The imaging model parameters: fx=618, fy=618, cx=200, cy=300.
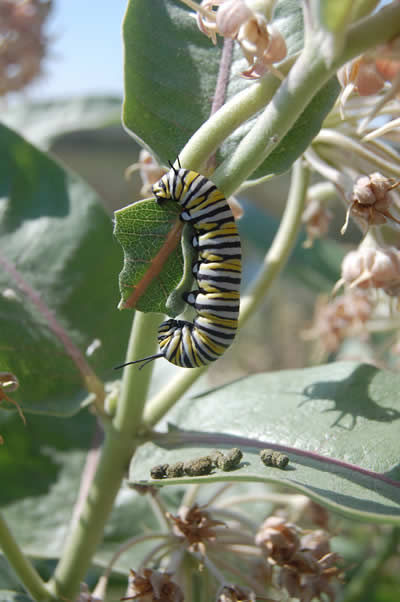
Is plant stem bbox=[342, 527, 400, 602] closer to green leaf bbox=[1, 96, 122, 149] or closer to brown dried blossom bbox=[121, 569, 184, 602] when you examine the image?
brown dried blossom bbox=[121, 569, 184, 602]

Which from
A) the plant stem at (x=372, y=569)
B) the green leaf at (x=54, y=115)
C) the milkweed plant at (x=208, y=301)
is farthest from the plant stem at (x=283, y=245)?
the green leaf at (x=54, y=115)

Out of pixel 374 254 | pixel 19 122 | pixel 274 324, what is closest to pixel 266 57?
pixel 374 254

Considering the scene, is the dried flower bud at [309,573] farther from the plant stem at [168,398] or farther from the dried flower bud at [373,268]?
the dried flower bud at [373,268]

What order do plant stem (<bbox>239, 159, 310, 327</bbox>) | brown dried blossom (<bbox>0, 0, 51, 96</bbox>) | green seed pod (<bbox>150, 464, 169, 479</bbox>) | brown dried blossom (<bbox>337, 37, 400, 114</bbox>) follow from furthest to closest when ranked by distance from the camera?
1. brown dried blossom (<bbox>0, 0, 51, 96</bbox>)
2. plant stem (<bbox>239, 159, 310, 327</bbox>)
3. green seed pod (<bbox>150, 464, 169, 479</bbox>)
4. brown dried blossom (<bbox>337, 37, 400, 114</bbox>)

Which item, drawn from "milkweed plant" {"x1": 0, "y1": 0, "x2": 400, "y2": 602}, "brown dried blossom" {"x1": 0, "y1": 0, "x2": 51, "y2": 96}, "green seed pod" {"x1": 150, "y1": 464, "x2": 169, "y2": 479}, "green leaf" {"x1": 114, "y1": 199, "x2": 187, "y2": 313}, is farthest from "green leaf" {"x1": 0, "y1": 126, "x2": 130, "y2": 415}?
"brown dried blossom" {"x1": 0, "y1": 0, "x2": 51, "y2": 96}

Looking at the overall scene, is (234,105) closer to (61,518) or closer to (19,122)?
(61,518)

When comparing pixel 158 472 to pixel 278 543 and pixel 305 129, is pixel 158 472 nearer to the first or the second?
pixel 278 543

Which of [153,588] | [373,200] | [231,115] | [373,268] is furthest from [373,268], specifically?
A: [153,588]
